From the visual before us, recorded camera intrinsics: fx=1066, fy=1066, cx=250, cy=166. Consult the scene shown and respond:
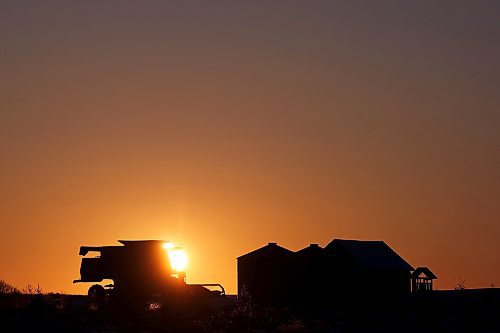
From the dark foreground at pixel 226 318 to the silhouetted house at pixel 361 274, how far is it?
920cm

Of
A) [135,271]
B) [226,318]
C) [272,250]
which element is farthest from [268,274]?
[226,318]

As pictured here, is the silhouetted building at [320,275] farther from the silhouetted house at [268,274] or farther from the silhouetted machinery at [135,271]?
the silhouetted machinery at [135,271]

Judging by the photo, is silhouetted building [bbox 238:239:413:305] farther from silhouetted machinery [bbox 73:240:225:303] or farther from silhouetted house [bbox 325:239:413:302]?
silhouetted machinery [bbox 73:240:225:303]

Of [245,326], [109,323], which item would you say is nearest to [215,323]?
[245,326]

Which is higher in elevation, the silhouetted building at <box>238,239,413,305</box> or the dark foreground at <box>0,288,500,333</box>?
the silhouetted building at <box>238,239,413,305</box>

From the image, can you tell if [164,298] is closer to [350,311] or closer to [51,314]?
[51,314]

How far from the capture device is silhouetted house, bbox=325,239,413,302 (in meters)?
83.6

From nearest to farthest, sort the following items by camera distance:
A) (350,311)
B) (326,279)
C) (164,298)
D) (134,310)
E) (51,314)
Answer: (51,314)
(134,310)
(164,298)
(350,311)
(326,279)

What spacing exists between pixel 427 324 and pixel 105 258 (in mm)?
19069

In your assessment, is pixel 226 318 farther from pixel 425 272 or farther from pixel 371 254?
pixel 425 272

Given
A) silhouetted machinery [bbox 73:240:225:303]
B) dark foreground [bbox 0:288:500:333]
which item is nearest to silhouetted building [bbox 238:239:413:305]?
dark foreground [bbox 0:288:500:333]

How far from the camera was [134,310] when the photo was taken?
57031mm

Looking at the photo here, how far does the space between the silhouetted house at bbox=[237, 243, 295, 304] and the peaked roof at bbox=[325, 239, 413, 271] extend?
383 cm

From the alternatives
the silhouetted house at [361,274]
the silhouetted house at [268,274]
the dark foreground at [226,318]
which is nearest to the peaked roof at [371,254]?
the silhouetted house at [361,274]
